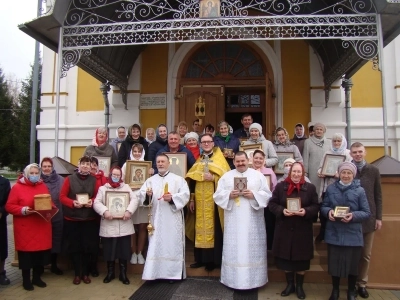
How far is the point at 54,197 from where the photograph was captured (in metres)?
5.89

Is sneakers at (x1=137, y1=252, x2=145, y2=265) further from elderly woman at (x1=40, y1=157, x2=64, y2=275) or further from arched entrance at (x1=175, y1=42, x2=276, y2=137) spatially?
arched entrance at (x1=175, y1=42, x2=276, y2=137)

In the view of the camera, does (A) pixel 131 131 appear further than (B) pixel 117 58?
No

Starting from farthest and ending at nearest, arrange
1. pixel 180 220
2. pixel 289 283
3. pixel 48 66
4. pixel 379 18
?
pixel 48 66 < pixel 379 18 < pixel 180 220 < pixel 289 283

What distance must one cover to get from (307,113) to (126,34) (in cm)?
448

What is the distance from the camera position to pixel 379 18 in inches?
251

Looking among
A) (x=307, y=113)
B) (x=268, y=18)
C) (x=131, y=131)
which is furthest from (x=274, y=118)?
(x=131, y=131)

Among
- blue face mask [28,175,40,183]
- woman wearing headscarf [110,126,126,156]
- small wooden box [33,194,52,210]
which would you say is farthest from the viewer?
woman wearing headscarf [110,126,126,156]

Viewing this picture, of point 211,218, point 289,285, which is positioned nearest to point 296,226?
point 289,285

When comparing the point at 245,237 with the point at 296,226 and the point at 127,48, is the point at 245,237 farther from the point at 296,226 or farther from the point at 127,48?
the point at 127,48

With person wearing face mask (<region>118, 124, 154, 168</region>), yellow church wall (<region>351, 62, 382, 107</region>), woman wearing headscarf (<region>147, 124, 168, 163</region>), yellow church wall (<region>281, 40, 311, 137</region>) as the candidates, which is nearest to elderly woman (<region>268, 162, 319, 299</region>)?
woman wearing headscarf (<region>147, 124, 168, 163</region>)

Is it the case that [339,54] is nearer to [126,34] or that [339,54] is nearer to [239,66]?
[239,66]

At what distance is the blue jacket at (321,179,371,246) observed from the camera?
15.5 feet

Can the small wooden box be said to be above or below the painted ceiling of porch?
below

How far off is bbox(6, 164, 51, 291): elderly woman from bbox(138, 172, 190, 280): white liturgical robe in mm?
1365
